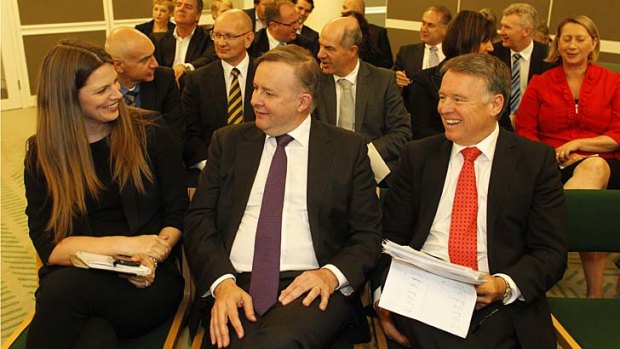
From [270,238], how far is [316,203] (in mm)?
220

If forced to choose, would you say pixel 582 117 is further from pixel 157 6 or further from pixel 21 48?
pixel 21 48

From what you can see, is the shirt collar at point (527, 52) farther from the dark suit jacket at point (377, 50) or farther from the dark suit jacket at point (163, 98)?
the dark suit jacket at point (163, 98)

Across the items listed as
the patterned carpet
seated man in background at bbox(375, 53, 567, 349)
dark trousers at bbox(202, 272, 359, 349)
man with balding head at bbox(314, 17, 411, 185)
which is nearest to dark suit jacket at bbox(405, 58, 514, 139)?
man with balding head at bbox(314, 17, 411, 185)

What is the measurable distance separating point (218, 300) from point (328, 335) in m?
0.40

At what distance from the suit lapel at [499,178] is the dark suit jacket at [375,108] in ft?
4.60

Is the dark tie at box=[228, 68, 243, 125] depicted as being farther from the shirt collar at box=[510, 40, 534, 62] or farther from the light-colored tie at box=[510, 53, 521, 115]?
the shirt collar at box=[510, 40, 534, 62]

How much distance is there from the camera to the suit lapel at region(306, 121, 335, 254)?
7.60 feet

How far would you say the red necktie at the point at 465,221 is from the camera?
7.60ft

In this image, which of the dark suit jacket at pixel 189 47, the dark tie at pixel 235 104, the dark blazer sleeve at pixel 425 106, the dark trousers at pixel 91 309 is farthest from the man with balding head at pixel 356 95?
the dark suit jacket at pixel 189 47

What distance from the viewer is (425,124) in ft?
13.1

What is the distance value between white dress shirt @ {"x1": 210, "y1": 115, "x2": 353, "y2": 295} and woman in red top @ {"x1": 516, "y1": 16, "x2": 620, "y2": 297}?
1.91 metres

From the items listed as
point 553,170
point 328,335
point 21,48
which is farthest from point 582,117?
point 21,48

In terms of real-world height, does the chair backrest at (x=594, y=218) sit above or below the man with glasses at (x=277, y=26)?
below

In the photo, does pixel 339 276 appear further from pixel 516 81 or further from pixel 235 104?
pixel 516 81
